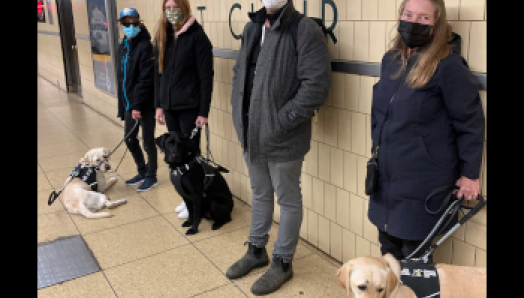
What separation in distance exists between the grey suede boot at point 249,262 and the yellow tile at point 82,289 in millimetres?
699

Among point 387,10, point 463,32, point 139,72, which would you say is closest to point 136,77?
point 139,72

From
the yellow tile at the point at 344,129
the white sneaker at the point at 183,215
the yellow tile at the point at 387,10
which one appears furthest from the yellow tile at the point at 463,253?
the white sneaker at the point at 183,215

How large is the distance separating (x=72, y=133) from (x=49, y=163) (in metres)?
1.40

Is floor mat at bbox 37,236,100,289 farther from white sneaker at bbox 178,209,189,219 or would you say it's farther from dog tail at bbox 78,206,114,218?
white sneaker at bbox 178,209,189,219

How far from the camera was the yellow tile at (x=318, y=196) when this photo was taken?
113 inches

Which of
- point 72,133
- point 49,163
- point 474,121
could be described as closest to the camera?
point 474,121

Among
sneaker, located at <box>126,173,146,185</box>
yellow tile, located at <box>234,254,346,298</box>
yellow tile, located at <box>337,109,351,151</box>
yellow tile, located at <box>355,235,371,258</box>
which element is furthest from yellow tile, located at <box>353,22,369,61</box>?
sneaker, located at <box>126,173,146,185</box>

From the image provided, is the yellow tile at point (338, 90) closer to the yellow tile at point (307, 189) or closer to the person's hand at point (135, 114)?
the yellow tile at point (307, 189)

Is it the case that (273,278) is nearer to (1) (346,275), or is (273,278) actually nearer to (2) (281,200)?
(2) (281,200)

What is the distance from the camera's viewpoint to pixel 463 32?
1.85 m

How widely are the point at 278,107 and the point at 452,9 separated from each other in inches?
36.3
